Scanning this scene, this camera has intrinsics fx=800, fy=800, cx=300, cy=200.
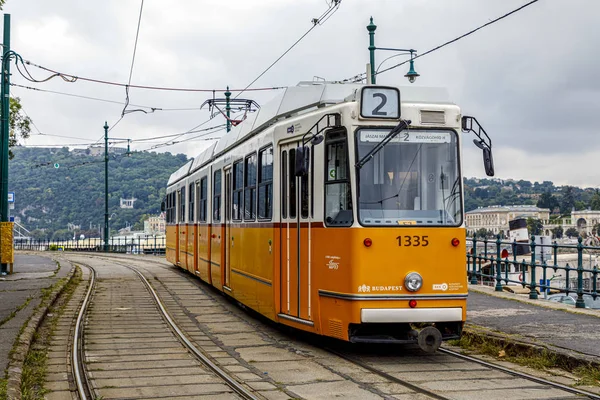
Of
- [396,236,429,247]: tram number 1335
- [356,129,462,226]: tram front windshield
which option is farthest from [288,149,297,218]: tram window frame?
[396,236,429,247]: tram number 1335

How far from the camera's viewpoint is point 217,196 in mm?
16125

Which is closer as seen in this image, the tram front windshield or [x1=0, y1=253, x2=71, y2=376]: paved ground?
the tram front windshield

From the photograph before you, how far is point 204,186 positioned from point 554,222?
45.7 ft

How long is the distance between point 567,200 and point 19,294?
23.5 m

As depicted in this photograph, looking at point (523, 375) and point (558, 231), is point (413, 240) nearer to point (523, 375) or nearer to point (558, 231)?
point (523, 375)

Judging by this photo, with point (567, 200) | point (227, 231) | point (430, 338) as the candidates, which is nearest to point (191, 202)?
point (227, 231)

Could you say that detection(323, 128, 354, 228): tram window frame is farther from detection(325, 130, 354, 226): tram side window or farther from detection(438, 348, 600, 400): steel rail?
detection(438, 348, 600, 400): steel rail

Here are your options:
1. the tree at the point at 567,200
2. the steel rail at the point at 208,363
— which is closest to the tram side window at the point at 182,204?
the steel rail at the point at 208,363

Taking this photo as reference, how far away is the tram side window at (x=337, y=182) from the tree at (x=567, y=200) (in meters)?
19.9

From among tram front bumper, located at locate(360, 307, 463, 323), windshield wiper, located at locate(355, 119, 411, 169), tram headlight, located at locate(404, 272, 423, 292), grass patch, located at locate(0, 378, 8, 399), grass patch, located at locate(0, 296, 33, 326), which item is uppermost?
windshield wiper, located at locate(355, 119, 411, 169)

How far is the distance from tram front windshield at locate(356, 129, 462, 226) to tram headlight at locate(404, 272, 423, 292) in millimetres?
601

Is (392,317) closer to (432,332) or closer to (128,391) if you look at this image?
(432,332)

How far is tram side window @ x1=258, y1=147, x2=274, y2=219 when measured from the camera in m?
11.1

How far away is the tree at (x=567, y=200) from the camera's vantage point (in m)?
29.6
